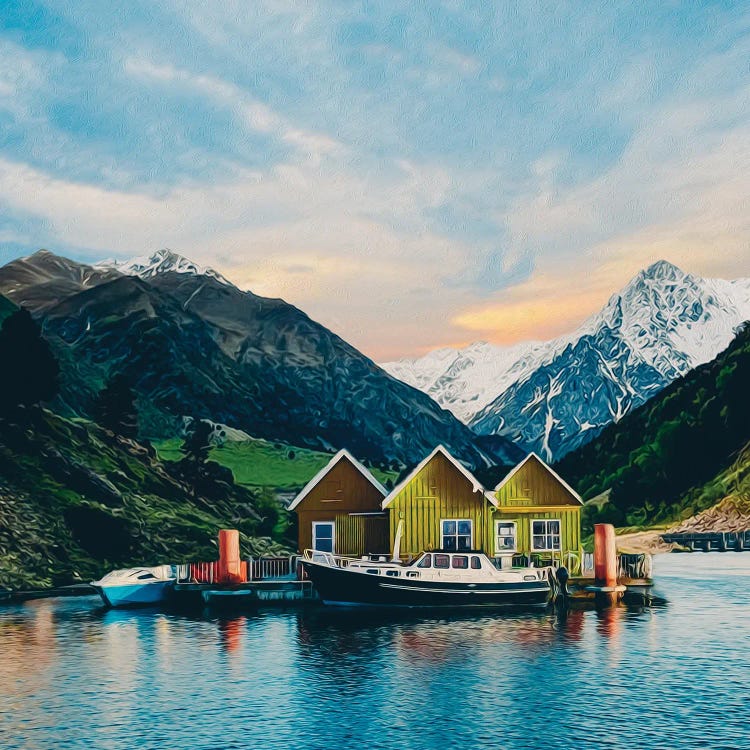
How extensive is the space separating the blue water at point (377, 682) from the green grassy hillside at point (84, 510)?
45101 mm

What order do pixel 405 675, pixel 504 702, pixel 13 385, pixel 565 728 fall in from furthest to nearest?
pixel 13 385, pixel 405 675, pixel 504 702, pixel 565 728

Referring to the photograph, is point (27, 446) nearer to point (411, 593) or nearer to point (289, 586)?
point (289, 586)

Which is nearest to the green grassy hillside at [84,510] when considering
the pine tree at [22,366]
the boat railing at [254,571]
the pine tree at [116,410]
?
the pine tree at [22,366]

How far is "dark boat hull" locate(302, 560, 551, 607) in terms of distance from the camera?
7856cm

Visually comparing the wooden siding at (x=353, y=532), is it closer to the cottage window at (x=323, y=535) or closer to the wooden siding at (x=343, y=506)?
the wooden siding at (x=343, y=506)

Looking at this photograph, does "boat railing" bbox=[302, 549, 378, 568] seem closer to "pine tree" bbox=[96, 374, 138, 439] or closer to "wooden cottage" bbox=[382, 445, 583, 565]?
"wooden cottage" bbox=[382, 445, 583, 565]

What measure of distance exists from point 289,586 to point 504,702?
1640 inches

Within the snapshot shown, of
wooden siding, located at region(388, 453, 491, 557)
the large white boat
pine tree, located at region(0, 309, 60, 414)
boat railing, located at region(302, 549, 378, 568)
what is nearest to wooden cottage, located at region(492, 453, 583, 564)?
wooden siding, located at region(388, 453, 491, 557)

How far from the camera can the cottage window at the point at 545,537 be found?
9150 cm

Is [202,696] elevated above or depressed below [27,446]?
below

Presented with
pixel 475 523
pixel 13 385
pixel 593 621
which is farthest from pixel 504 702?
pixel 13 385

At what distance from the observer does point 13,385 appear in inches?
5896

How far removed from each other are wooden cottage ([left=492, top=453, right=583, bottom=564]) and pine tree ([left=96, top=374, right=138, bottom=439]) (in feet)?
368

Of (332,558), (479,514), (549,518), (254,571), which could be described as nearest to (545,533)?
(549,518)
